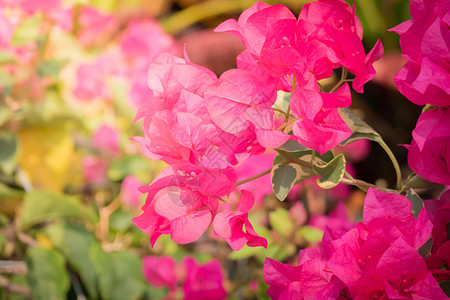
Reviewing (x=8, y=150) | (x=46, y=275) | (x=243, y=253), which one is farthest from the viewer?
(x=8, y=150)

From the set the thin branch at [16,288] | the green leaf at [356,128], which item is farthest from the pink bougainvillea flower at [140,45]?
the green leaf at [356,128]

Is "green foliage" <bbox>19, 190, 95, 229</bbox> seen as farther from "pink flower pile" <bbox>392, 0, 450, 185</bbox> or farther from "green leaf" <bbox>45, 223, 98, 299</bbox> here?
"pink flower pile" <bbox>392, 0, 450, 185</bbox>

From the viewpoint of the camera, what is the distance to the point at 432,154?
33 cm

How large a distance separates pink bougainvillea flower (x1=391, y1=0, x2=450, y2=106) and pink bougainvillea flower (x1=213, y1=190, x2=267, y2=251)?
0.13 m

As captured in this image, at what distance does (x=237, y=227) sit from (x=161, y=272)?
415 millimetres

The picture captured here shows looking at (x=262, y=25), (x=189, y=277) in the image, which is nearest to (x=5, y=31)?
(x=189, y=277)

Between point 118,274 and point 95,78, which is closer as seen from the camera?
point 118,274

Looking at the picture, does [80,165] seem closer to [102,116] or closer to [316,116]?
[102,116]

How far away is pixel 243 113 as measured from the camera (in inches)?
12.3

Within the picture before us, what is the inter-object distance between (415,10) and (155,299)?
589mm

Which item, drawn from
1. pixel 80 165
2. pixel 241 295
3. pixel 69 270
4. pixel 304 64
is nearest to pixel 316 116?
pixel 304 64

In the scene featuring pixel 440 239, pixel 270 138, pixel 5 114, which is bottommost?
pixel 5 114

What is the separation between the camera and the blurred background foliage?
2.47 feet

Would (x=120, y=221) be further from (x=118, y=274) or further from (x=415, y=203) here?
(x=415, y=203)
